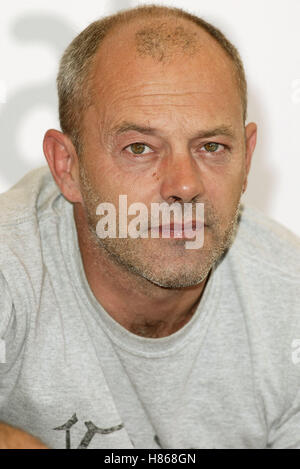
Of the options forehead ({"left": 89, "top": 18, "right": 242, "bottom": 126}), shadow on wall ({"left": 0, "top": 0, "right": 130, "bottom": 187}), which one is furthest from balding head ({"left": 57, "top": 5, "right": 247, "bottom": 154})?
shadow on wall ({"left": 0, "top": 0, "right": 130, "bottom": 187})

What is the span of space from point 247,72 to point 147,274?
83cm

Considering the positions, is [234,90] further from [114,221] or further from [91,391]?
[91,391]

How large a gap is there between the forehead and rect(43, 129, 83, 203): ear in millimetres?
137

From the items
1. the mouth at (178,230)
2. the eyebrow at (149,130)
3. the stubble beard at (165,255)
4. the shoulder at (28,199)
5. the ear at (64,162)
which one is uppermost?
the eyebrow at (149,130)

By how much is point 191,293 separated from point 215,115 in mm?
371

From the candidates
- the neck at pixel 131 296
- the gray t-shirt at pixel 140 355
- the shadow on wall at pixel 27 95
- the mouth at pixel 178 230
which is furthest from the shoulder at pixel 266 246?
the shadow on wall at pixel 27 95

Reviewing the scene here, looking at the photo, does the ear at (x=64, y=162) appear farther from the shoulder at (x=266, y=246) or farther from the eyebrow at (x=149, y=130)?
the shoulder at (x=266, y=246)

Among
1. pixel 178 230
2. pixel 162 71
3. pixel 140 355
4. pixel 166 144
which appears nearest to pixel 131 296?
pixel 140 355

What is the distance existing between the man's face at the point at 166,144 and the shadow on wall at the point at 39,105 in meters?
0.53

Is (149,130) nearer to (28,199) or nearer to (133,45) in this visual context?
(133,45)

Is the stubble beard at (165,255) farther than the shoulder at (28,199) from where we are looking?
No

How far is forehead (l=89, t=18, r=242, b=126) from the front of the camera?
3.75ft

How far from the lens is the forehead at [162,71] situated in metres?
1.14

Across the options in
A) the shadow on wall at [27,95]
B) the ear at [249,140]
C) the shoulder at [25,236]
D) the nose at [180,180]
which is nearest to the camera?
the nose at [180,180]
